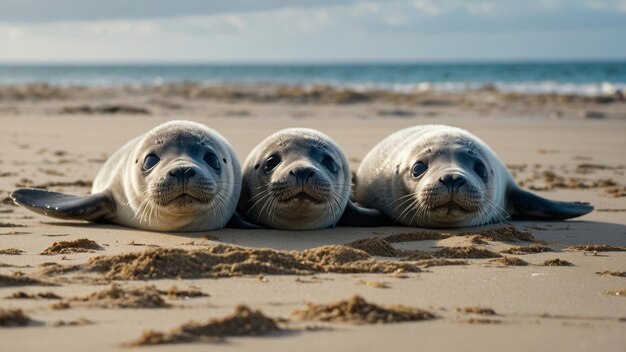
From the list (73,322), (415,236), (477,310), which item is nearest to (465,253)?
(415,236)

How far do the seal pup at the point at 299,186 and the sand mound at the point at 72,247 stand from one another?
63.4 inches

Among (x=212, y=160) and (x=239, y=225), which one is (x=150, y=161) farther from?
(x=239, y=225)

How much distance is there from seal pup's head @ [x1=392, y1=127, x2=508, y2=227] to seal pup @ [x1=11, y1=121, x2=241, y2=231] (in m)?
1.38

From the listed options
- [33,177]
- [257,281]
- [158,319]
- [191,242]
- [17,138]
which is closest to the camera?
[158,319]

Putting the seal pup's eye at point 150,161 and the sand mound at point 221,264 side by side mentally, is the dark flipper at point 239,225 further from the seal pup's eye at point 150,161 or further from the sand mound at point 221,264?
the sand mound at point 221,264

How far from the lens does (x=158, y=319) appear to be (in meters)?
4.34

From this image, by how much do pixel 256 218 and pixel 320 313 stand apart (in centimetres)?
365

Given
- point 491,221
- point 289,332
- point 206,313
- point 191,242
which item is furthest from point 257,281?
point 491,221

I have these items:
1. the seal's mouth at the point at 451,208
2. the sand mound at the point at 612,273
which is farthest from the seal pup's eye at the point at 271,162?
the sand mound at the point at 612,273

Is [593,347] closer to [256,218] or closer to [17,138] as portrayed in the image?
A: [256,218]

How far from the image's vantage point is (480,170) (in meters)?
8.21

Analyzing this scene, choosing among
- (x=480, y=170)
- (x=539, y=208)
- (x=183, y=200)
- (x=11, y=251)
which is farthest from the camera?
(x=539, y=208)

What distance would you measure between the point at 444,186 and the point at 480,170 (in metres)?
0.64

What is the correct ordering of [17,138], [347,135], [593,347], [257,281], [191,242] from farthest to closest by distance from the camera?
[347,135], [17,138], [191,242], [257,281], [593,347]
